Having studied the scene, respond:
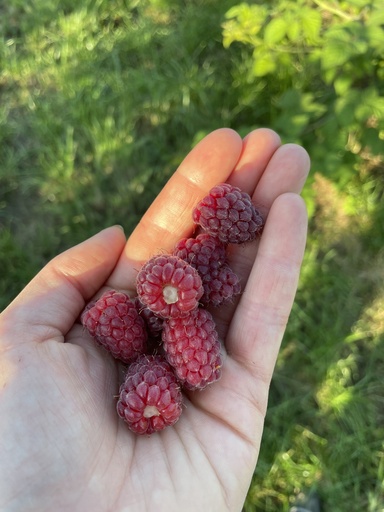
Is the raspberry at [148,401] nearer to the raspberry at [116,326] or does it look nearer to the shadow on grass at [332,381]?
the raspberry at [116,326]

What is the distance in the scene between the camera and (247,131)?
9.77 feet

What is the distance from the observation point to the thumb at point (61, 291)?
6.82 ft

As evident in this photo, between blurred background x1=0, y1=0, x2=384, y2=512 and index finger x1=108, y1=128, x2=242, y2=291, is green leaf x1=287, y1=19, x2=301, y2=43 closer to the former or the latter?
blurred background x1=0, y1=0, x2=384, y2=512

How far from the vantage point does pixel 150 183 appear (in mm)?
3557

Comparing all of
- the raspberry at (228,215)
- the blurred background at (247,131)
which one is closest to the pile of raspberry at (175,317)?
the raspberry at (228,215)

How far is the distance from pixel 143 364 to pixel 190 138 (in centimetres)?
195

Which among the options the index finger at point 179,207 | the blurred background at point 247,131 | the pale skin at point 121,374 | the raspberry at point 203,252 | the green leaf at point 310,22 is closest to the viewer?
the pale skin at point 121,374

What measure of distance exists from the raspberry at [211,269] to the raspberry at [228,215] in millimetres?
70

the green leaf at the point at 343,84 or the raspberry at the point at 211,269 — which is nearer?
the raspberry at the point at 211,269

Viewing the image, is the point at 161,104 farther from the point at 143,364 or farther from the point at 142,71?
the point at 143,364

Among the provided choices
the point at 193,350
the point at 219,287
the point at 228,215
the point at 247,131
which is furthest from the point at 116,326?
the point at 247,131

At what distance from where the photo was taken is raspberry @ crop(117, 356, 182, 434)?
76.2 inches

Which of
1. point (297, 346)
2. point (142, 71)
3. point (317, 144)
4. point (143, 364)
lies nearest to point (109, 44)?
point (142, 71)

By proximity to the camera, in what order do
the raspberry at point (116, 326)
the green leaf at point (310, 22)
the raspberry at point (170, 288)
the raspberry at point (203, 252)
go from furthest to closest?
the green leaf at point (310, 22)
the raspberry at point (203, 252)
the raspberry at point (116, 326)
the raspberry at point (170, 288)
